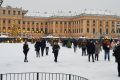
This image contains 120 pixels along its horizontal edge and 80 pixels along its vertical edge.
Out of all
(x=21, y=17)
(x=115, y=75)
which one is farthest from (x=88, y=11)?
(x=115, y=75)

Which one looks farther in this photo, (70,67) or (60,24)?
(60,24)

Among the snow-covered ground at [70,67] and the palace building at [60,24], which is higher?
the snow-covered ground at [70,67]

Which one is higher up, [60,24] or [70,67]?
[70,67]

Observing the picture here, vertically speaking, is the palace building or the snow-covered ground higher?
the snow-covered ground

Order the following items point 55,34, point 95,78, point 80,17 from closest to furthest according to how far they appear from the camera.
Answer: point 95,78 → point 80,17 → point 55,34

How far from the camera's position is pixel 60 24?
408ft

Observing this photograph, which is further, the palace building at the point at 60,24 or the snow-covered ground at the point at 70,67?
the palace building at the point at 60,24

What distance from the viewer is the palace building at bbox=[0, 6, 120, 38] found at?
4454 inches

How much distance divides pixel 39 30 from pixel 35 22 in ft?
10.4

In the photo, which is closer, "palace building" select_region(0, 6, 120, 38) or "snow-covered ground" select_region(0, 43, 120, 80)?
"snow-covered ground" select_region(0, 43, 120, 80)

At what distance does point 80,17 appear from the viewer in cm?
11475

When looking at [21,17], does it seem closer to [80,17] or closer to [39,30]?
[39,30]

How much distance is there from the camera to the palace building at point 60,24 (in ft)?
371

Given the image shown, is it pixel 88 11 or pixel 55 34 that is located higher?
pixel 88 11
